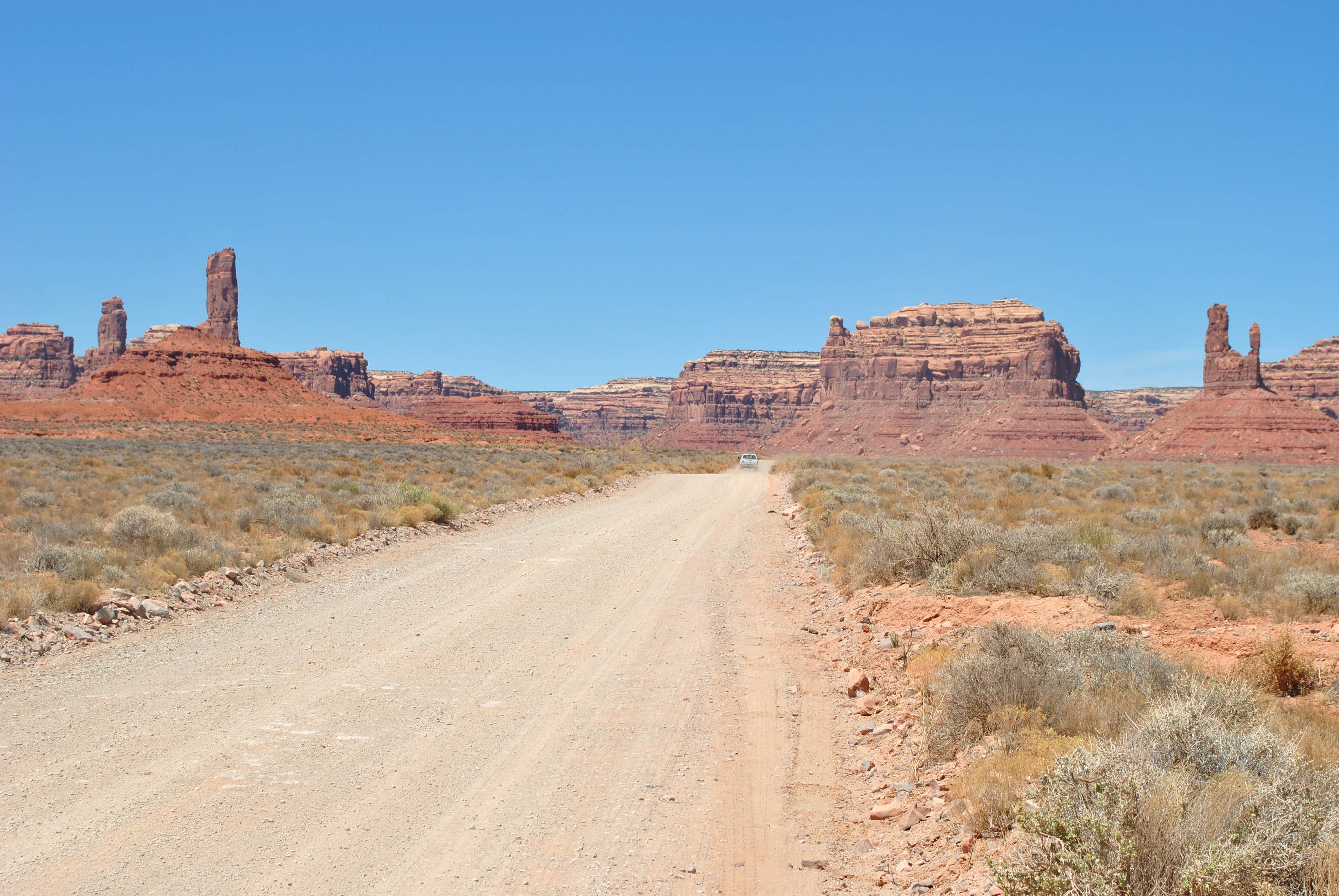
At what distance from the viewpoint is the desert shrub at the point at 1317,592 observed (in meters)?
8.41

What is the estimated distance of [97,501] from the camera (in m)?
19.6

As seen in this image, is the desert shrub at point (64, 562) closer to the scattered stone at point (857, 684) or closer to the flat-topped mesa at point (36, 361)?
the scattered stone at point (857, 684)

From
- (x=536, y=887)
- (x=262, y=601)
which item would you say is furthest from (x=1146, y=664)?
(x=262, y=601)

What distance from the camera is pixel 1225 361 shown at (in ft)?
346

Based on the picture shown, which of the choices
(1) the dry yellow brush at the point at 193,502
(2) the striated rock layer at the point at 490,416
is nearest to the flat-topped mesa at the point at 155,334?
(2) the striated rock layer at the point at 490,416

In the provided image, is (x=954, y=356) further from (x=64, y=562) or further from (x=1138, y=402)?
(x=64, y=562)

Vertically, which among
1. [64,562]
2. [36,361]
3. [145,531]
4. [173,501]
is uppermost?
[36,361]

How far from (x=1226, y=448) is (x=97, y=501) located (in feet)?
316

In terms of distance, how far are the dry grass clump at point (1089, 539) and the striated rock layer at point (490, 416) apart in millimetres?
97843

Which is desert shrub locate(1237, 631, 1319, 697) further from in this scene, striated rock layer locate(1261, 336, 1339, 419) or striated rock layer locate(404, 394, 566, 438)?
striated rock layer locate(1261, 336, 1339, 419)

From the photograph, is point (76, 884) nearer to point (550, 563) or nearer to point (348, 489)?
point (550, 563)

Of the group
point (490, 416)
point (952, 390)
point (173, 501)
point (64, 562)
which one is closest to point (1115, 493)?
point (173, 501)

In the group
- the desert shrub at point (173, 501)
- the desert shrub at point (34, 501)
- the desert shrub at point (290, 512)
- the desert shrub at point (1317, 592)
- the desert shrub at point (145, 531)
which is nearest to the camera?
the desert shrub at point (1317, 592)

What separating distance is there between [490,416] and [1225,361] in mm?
97187
